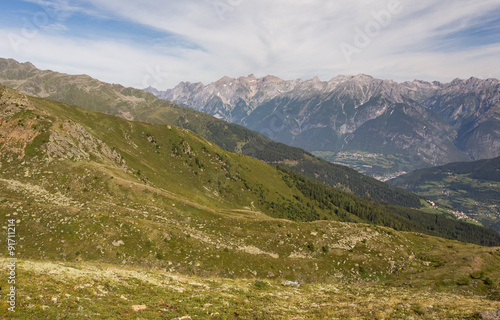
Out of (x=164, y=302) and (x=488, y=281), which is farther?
(x=488, y=281)

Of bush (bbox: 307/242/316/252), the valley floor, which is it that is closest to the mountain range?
the valley floor

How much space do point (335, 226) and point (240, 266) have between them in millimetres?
38021

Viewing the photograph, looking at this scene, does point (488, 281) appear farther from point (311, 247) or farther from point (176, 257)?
point (176, 257)

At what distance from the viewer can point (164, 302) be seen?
22828 millimetres

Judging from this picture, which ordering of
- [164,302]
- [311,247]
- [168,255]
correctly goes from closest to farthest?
[164,302], [168,255], [311,247]

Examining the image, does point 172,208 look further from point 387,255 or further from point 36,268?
point 387,255

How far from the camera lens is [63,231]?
4284cm

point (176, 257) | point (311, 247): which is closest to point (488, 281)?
point (311, 247)

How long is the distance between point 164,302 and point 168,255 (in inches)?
921

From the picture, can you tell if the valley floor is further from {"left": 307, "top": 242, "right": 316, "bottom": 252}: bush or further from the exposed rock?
{"left": 307, "top": 242, "right": 316, "bottom": 252}: bush

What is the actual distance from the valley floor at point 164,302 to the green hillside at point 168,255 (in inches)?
5.9

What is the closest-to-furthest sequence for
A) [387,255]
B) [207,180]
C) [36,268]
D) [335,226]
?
[36,268]
[387,255]
[335,226]
[207,180]

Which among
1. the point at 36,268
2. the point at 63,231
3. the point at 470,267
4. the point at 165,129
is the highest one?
the point at 165,129

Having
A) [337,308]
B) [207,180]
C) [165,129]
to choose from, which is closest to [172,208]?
[337,308]
